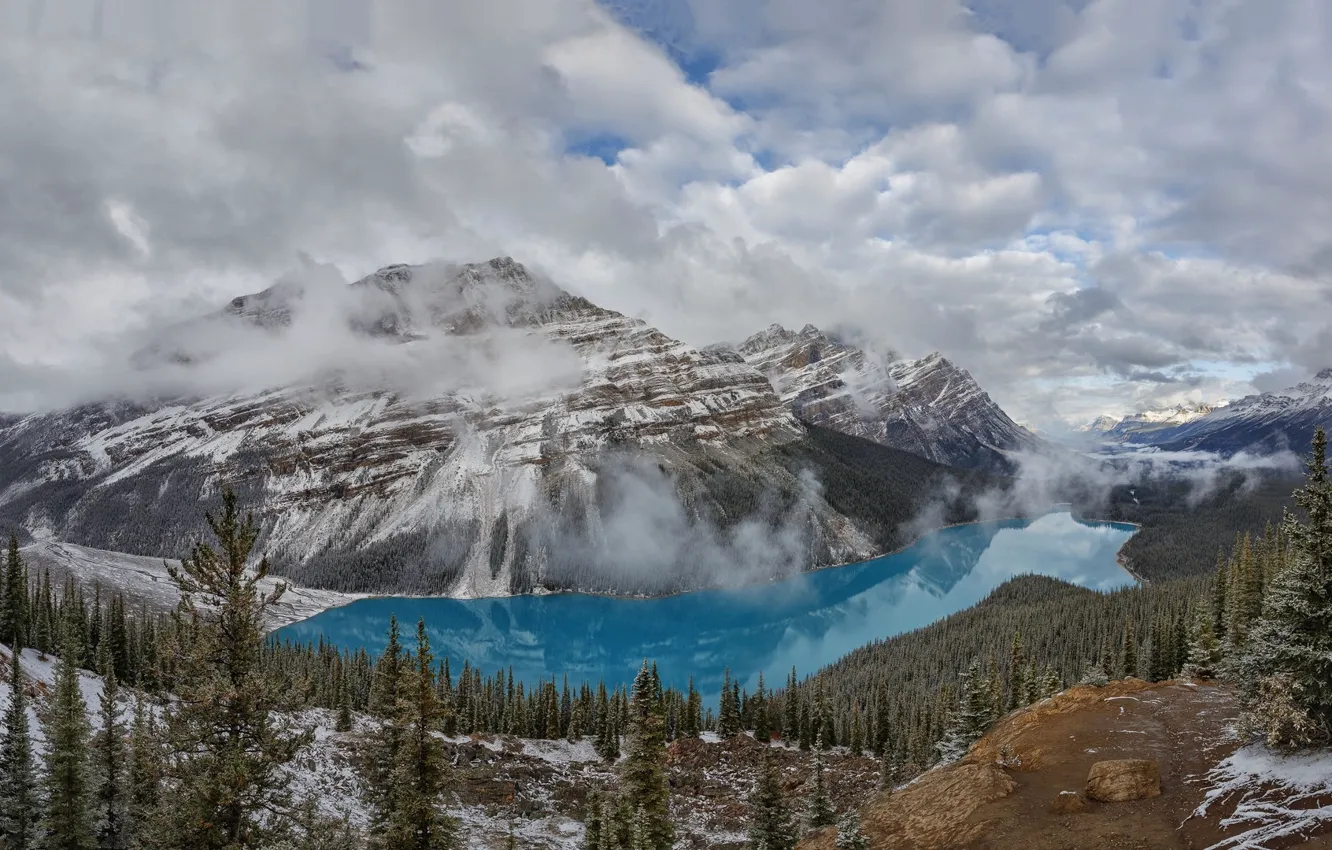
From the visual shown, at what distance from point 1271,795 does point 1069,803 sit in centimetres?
518

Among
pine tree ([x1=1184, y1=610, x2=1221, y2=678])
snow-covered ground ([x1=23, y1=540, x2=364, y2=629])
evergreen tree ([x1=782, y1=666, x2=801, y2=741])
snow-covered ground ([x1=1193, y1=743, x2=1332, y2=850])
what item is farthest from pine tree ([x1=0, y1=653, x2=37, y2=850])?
snow-covered ground ([x1=23, y1=540, x2=364, y2=629])

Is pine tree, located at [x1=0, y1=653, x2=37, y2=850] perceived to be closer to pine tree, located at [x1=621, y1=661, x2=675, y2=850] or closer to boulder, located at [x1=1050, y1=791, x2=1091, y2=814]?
pine tree, located at [x1=621, y1=661, x2=675, y2=850]

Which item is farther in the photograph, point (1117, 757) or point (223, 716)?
point (1117, 757)

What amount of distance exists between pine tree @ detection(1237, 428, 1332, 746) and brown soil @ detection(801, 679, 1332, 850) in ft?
10.1

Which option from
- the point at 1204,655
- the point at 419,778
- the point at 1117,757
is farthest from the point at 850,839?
the point at 1204,655

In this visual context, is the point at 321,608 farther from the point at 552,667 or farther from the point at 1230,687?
the point at 1230,687

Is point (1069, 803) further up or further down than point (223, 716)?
further down

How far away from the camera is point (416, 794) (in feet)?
70.5

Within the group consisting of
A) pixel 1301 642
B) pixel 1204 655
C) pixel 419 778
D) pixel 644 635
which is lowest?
pixel 644 635

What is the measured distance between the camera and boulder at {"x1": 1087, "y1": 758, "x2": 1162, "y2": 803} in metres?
20.6

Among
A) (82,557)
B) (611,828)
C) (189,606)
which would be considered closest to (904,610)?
(611,828)

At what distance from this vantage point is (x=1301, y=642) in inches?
730

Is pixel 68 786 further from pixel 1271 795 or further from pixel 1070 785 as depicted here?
pixel 1271 795

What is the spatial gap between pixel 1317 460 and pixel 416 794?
2827 cm
